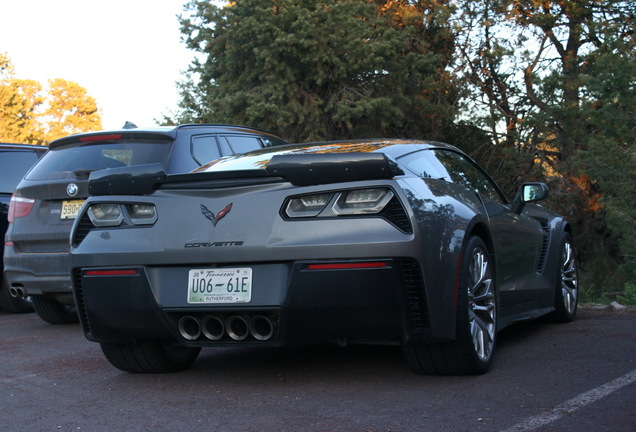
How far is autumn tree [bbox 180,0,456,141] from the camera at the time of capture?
80.0ft

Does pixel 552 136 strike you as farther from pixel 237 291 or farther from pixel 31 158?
pixel 237 291

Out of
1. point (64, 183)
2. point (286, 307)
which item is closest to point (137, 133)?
point (64, 183)

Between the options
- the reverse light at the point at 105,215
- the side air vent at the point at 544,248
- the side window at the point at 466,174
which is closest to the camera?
the reverse light at the point at 105,215

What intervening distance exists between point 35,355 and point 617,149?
15710 mm

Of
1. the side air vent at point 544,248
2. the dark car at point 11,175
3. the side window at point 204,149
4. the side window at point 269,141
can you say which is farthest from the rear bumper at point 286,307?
the dark car at point 11,175

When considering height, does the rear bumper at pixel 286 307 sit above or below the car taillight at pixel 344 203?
below

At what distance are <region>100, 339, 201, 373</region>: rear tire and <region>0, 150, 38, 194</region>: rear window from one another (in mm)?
4886

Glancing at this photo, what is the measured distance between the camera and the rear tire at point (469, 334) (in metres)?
4.64

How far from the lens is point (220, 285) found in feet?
14.7

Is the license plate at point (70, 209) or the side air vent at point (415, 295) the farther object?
the license plate at point (70, 209)

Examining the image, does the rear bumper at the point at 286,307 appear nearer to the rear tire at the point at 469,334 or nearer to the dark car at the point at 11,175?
the rear tire at the point at 469,334

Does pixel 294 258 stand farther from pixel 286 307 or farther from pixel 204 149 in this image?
pixel 204 149

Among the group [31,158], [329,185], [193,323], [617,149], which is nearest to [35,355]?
[193,323]

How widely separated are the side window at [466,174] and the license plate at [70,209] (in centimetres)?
330
